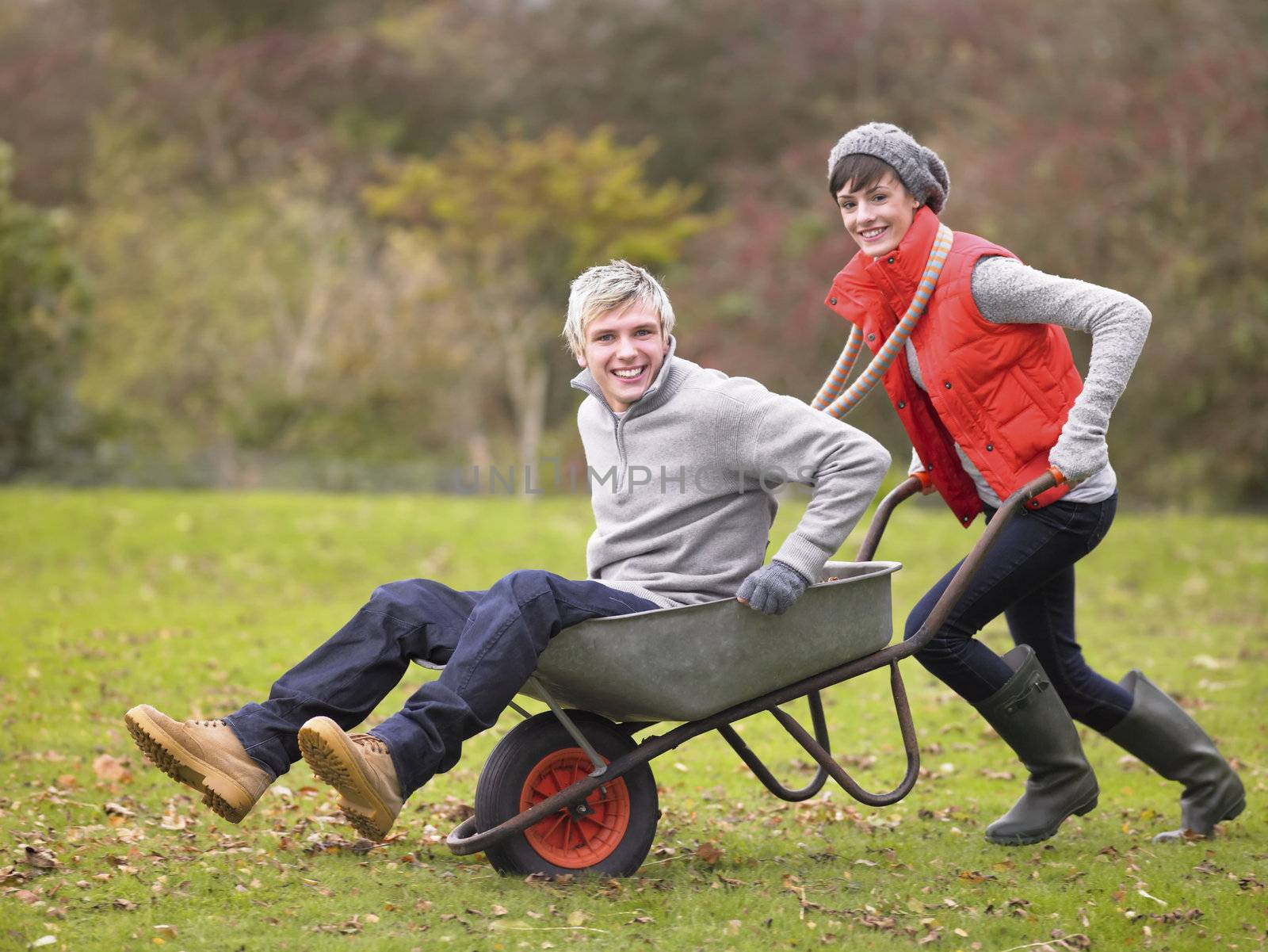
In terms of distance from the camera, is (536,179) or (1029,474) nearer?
(1029,474)

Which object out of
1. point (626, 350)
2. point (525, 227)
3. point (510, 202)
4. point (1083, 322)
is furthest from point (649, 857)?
point (510, 202)

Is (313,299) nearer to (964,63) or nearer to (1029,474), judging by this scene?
(964,63)

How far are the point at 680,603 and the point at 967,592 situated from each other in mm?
781

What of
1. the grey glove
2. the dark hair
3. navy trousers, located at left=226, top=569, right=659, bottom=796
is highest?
the dark hair

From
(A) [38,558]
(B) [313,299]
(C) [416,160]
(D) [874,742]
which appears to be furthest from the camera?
(C) [416,160]

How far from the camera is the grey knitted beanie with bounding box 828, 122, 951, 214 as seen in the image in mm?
3514

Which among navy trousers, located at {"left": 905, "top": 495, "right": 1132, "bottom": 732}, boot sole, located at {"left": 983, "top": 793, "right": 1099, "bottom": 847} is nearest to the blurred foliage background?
navy trousers, located at {"left": 905, "top": 495, "right": 1132, "bottom": 732}

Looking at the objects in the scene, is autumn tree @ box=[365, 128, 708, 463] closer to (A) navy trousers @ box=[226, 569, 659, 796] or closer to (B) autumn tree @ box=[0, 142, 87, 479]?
(B) autumn tree @ box=[0, 142, 87, 479]

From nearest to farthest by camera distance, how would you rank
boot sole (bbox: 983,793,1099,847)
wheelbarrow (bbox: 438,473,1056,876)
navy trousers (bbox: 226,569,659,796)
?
1. navy trousers (bbox: 226,569,659,796)
2. wheelbarrow (bbox: 438,473,1056,876)
3. boot sole (bbox: 983,793,1099,847)

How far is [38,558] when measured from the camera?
963 centimetres

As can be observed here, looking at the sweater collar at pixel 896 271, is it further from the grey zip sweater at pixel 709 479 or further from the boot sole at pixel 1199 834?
the boot sole at pixel 1199 834

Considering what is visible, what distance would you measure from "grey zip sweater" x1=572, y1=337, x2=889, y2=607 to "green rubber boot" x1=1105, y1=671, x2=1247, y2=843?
4.06ft

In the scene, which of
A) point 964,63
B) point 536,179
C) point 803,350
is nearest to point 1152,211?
point 803,350
